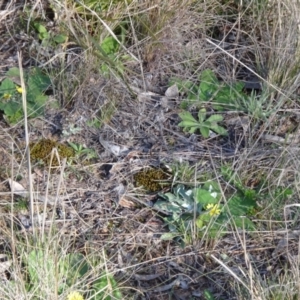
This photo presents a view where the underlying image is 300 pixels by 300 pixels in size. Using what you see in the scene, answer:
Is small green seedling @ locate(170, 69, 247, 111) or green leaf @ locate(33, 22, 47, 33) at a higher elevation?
green leaf @ locate(33, 22, 47, 33)

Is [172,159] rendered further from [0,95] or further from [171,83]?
[0,95]

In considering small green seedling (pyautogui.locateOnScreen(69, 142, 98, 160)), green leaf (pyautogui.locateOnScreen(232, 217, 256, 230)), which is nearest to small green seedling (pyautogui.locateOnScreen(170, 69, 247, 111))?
small green seedling (pyautogui.locateOnScreen(69, 142, 98, 160))

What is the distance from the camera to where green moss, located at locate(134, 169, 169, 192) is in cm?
223

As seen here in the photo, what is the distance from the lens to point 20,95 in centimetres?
244

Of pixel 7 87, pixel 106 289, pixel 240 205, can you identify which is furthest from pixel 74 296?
pixel 7 87

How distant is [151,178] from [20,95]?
1.92ft

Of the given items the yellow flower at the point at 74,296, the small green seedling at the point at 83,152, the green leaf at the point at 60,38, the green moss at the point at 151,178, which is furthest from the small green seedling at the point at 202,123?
the yellow flower at the point at 74,296

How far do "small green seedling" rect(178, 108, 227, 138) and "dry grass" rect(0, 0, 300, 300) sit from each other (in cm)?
3

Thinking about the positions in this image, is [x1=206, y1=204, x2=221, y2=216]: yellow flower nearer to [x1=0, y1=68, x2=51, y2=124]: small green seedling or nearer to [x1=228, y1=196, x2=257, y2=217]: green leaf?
[x1=228, y1=196, x2=257, y2=217]: green leaf

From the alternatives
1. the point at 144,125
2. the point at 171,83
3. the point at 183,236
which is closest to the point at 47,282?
the point at 183,236

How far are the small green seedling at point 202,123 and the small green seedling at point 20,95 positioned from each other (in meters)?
0.51

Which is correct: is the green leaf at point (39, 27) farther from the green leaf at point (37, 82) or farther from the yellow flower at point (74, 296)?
the yellow flower at point (74, 296)

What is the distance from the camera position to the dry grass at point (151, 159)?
75.5 inches

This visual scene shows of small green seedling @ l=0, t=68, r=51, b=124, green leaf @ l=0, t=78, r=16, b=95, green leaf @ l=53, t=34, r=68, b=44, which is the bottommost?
small green seedling @ l=0, t=68, r=51, b=124
